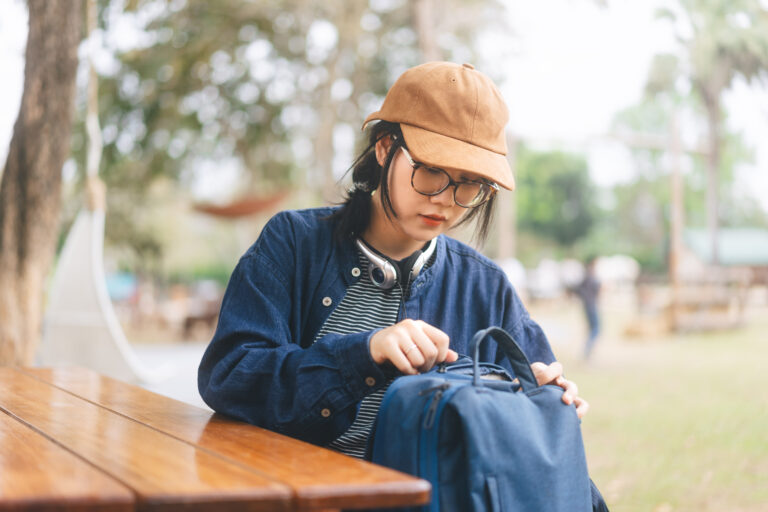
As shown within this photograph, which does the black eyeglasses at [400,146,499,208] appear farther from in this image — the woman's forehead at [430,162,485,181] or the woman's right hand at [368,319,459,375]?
the woman's right hand at [368,319,459,375]

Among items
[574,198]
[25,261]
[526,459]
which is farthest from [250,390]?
[574,198]

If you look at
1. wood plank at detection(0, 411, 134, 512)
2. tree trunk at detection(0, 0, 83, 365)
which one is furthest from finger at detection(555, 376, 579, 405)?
tree trunk at detection(0, 0, 83, 365)

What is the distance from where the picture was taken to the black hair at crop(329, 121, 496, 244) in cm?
161

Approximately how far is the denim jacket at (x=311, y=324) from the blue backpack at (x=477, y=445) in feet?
0.46

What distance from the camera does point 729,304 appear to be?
9367mm

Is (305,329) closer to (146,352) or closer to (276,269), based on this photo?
(276,269)

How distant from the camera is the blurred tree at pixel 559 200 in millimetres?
43344

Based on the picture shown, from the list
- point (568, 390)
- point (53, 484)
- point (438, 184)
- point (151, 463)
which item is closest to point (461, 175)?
point (438, 184)

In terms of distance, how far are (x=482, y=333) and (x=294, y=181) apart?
1241 centimetres

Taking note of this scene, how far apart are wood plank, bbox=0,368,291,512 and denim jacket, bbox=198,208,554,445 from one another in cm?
20

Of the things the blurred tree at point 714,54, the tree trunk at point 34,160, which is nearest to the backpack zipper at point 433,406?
the tree trunk at point 34,160

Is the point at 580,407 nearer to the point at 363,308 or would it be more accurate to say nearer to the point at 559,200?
the point at 363,308

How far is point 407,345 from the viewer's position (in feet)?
4.27

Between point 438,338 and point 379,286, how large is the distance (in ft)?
1.09
